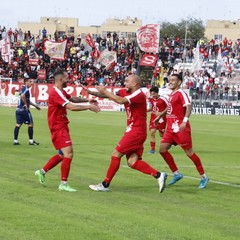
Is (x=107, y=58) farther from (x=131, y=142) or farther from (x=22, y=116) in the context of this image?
(x=131, y=142)

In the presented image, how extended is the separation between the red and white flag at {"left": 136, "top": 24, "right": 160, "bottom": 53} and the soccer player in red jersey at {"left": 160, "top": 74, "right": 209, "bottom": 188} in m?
46.6

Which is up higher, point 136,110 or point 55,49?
point 136,110

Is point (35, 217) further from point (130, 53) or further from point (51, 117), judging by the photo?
point (130, 53)

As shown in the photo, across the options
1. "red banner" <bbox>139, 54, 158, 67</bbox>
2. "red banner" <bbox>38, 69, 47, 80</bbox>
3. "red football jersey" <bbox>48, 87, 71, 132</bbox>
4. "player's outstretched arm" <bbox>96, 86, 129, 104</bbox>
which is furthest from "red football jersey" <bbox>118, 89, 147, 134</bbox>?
"red banner" <bbox>38, 69, 47, 80</bbox>

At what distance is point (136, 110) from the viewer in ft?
45.0

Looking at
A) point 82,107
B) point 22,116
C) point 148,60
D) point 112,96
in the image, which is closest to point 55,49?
point 148,60

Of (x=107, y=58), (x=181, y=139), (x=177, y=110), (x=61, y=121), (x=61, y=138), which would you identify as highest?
(x=177, y=110)

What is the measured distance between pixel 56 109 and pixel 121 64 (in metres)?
61.3

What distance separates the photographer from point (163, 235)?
376 inches

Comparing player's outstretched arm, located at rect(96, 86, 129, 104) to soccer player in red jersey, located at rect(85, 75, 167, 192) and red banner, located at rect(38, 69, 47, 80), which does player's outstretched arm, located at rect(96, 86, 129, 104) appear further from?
red banner, located at rect(38, 69, 47, 80)

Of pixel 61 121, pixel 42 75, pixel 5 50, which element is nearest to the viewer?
pixel 61 121

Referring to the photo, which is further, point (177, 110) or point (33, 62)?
point (33, 62)

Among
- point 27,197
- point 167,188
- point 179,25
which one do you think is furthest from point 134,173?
point 179,25

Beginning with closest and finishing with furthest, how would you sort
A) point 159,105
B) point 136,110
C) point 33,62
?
point 136,110 < point 159,105 < point 33,62
